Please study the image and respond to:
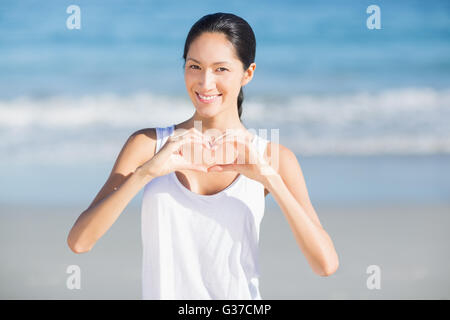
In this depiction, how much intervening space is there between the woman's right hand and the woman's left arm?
0.30 metres

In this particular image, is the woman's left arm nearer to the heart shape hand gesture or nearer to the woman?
the woman

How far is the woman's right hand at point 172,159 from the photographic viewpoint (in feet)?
6.42

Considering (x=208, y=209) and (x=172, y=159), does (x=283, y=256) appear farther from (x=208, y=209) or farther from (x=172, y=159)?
(x=172, y=159)

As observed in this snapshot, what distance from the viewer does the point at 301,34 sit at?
8.37 metres

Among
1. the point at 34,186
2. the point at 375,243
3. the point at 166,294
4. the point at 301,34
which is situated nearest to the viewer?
the point at 166,294

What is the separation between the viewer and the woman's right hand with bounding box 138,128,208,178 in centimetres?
196

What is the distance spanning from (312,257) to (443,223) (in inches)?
174

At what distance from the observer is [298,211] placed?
2092mm

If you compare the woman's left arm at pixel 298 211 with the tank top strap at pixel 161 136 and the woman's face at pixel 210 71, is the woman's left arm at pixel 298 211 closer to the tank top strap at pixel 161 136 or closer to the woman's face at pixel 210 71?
the woman's face at pixel 210 71

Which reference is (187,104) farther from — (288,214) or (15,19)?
(288,214)

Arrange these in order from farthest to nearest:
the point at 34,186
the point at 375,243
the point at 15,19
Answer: the point at 15,19 → the point at 34,186 → the point at 375,243

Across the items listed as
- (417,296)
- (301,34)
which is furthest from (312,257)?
(301,34)

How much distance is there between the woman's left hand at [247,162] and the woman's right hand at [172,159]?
10cm

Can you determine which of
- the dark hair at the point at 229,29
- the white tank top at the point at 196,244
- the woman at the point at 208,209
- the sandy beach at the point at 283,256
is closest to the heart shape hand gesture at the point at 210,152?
the woman at the point at 208,209
